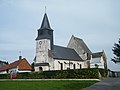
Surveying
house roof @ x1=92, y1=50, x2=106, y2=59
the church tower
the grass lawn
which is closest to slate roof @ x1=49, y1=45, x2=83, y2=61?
the church tower

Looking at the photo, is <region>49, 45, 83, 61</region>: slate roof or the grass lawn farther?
<region>49, 45, 83, 61</region>: slate roof

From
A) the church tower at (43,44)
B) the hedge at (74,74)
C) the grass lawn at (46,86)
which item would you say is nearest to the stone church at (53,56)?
the church tower at (43,44)

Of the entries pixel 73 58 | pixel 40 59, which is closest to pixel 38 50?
pixel 40 59

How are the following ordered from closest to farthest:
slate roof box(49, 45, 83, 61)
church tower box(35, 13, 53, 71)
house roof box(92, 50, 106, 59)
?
1. church tower box(35, 13, 53, 71)
2. slate roof box(49, 45, 83, 61)
3. house roof box(92, 50, 106, 59)

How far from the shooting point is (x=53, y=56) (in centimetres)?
4725

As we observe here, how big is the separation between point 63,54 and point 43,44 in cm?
590

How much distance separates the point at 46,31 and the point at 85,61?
14.6 metres

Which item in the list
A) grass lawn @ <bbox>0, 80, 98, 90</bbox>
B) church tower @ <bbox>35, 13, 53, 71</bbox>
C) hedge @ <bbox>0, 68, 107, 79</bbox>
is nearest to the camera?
grass lawn @ <bbox>0, 80, 98, 90</bbox>

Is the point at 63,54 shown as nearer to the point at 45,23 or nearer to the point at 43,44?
the point at 43,44

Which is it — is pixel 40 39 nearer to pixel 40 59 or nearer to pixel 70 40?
pixel 40 59

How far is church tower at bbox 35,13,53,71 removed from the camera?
48.1 m

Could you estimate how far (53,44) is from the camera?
50188 mm

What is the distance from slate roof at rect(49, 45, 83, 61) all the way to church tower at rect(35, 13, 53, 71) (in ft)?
4.70

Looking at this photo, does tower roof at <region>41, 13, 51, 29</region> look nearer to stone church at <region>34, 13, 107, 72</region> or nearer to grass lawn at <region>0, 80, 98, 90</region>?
stone church at <region>34, 13, 107, 72</region>
